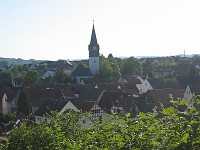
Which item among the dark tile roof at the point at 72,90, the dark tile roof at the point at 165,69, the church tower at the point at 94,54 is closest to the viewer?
the dark tile roof at the point at 72,90

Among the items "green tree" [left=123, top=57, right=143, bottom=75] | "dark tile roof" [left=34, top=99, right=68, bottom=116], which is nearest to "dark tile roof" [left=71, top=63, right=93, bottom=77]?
"green tree" [left=123, top=57, right=143, bottom=75]

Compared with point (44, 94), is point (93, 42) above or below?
above

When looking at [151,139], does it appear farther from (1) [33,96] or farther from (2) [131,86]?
(2) [131,86]

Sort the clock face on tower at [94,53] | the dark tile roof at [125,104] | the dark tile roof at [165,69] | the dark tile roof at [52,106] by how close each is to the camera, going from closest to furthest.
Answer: the dark tile roof at [52,106]
the dark tile roof at [125,104]
the clock face on tower at [94,53]
the dark tile roof at [165,69]

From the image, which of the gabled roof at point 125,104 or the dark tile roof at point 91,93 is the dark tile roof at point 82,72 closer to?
the dark tile roof at point 91,93

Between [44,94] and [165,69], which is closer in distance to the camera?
[44,94]

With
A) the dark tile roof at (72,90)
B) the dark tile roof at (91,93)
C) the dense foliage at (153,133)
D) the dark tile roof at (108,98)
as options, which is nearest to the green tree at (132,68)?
the dark tile roof at (72,90)

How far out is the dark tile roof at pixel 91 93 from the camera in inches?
1677

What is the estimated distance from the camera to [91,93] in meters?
43.9

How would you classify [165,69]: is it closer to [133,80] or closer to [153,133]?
[133,80]

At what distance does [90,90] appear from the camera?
147ft

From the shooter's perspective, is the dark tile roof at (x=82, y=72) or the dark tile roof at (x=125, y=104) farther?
the dark tile roof at (x=82, y=72)

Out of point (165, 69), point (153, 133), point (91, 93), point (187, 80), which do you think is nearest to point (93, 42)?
point (187, 80)

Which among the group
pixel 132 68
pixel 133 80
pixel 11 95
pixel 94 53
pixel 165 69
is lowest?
pixel 11 95
